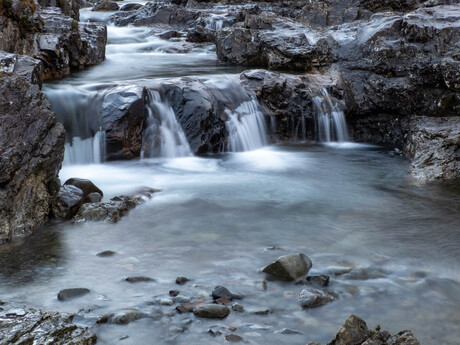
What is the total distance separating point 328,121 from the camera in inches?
403

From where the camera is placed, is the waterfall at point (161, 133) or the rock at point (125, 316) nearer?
the rock at point (125, 316)

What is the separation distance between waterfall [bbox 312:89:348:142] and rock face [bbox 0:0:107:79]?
5.40 metres

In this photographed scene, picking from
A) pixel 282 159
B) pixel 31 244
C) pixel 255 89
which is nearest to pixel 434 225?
pixel 282 159

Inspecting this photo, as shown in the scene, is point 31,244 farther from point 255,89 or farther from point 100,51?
point 100,51

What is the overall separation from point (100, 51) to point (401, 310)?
1069 centimetres

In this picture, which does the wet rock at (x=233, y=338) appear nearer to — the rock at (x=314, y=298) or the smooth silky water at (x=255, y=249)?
the smooth silky water at (x=255, y=249)

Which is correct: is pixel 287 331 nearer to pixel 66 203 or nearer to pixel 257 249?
pixel 257 249

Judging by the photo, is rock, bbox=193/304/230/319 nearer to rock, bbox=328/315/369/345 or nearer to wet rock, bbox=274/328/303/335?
wet rock, bbox=274/328/303/335

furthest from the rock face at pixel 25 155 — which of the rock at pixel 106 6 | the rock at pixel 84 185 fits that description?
the rock at pixel 106 6

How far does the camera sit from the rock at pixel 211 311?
3.59 meters

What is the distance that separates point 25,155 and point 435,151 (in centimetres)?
599

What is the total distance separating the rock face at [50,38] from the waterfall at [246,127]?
3.91 meters

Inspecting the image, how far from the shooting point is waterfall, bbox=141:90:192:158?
8.70m

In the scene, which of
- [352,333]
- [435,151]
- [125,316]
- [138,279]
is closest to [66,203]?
[138,279]
